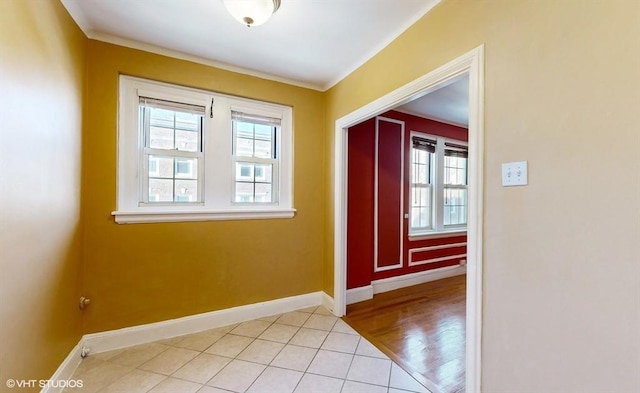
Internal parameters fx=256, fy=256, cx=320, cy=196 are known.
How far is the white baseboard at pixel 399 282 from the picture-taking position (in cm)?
312

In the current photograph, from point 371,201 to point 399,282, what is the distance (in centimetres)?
129

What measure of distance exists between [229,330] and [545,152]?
2.73 meters

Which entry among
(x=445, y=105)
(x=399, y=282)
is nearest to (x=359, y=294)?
(x=399, y=282)

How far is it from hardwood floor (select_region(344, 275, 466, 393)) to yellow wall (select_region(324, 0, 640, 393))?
1.98ft

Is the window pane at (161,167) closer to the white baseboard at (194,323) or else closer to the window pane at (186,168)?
the window pane at (186,168)

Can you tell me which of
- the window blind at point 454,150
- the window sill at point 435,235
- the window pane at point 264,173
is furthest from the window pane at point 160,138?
the window blind at point 454,150

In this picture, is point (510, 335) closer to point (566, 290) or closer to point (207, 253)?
point (566, 290)

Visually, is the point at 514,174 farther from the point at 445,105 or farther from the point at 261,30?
the point at 445,105

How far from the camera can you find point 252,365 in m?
1.94

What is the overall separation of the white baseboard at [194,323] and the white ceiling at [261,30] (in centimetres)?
242

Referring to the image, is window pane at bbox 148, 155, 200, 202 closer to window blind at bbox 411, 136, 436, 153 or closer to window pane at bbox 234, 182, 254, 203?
window pane at bbox 234, 182, 254, 203

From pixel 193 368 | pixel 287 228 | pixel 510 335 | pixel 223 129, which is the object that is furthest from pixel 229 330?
pixel 510 335

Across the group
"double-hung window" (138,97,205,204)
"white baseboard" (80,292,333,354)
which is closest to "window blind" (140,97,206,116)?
"double-hung window" (138,97,205,204)

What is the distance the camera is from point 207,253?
2471mm
